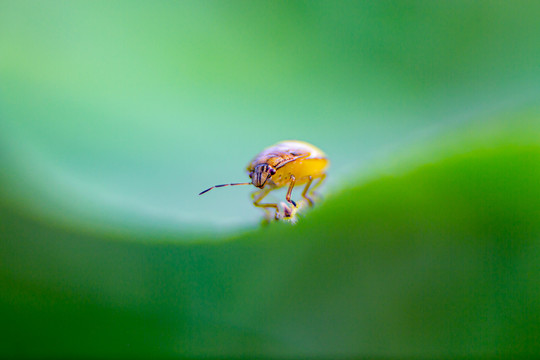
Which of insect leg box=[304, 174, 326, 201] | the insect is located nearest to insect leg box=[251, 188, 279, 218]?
the insect

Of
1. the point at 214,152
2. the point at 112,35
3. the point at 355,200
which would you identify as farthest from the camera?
the point at 112,35

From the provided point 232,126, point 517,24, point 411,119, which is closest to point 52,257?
point 232,126

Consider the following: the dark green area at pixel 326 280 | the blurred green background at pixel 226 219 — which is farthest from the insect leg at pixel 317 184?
the dark green area at pixel 326 280

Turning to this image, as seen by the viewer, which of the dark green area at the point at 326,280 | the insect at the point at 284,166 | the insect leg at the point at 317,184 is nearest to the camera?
the dark green area at the point at 326,280

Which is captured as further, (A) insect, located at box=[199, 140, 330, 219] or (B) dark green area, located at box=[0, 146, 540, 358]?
(A) insect, located at box=[199, 140, 330, 219]

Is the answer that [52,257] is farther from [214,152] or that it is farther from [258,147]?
[258,147]

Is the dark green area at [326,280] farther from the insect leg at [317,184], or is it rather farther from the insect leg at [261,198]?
the insect leg at [317,184]

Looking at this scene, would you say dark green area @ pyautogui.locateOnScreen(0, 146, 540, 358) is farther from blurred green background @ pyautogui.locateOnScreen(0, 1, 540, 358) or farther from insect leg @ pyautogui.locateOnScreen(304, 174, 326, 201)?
insect leg @ pyautogui.locateOnScreen(304, 174, 326, 201)

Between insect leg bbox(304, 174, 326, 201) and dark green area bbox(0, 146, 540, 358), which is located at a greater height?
insect leg bbox(304, 174, 326, 201)
